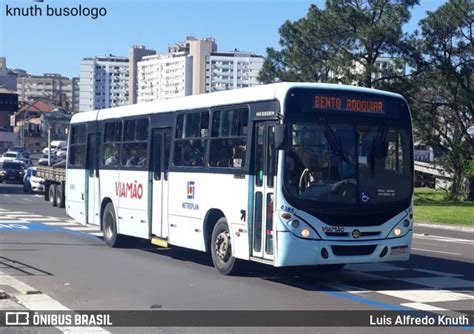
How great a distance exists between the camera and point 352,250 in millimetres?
11930

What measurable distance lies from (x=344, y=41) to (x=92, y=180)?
28431 millimetres

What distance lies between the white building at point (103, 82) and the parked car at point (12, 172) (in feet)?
139

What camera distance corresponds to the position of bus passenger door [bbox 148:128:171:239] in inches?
606

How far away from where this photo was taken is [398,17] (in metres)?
43.3

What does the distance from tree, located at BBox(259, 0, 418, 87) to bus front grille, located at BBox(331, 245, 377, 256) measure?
1223 inches

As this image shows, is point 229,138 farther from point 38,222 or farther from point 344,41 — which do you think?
point 344,41

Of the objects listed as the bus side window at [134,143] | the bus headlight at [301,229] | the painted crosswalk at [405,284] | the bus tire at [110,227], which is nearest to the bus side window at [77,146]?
the bus tire at [110,227]

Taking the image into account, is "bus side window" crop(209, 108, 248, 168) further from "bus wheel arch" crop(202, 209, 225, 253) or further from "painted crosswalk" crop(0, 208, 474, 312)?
"painted crosswalk" crop(0, 208, 474, 312)

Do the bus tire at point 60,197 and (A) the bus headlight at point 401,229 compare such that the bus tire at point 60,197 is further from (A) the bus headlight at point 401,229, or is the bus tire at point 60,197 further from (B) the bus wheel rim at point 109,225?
(A) the bus headlight at point 401,229

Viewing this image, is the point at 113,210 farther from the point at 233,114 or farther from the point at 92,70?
the point at 92,70

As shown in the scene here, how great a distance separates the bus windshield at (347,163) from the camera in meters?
11.7

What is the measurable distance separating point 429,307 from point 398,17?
116 ft

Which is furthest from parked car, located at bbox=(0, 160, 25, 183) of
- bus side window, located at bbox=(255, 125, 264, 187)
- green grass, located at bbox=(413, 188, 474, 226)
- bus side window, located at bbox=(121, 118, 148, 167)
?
bus side window, located at bbox=(255, 125, 264, 187)

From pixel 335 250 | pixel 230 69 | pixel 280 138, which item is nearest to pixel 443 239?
pixel 335 250
